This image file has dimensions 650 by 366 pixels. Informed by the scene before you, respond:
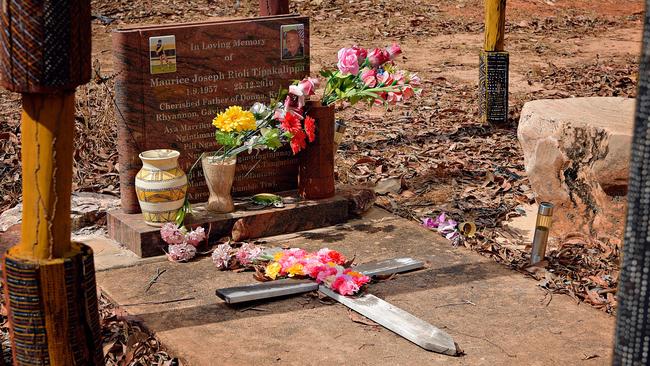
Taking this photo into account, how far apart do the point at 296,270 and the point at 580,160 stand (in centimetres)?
207

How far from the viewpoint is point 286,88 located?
22.6 ft

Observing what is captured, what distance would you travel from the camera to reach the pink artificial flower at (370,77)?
662 cm

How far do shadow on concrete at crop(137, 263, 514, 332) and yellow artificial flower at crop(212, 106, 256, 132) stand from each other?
4.17 ft

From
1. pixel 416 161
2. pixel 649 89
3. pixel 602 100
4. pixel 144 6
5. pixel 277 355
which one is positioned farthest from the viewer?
pixel 144 6

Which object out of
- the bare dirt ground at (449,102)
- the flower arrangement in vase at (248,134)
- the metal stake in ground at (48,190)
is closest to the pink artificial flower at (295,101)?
the flower arrangement in vase at (248,134)

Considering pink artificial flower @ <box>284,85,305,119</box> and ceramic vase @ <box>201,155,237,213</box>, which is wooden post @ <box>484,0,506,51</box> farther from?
ceramic vase @ <box>201,155,237,213</box>

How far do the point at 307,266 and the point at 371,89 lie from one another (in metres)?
1.42

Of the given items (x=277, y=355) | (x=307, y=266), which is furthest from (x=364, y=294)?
(x=277, y=355)

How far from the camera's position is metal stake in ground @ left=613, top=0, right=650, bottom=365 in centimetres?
254

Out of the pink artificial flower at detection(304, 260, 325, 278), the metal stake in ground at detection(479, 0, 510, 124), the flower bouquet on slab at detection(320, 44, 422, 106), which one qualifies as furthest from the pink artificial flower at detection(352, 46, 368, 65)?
the metal stake in ground at detection(479, 0, 510, 124)

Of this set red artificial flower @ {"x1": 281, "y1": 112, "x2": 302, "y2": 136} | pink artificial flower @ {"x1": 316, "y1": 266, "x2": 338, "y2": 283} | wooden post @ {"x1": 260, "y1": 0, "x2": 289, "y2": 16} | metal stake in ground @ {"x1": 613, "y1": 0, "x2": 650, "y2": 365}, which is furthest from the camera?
wooden post @ {"x1": 260, "y1": 0, "x2": 289, "y2": 16}

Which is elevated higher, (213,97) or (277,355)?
(213,97)

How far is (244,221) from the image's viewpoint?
6434 mm

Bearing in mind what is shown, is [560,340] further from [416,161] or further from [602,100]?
[416,161]
